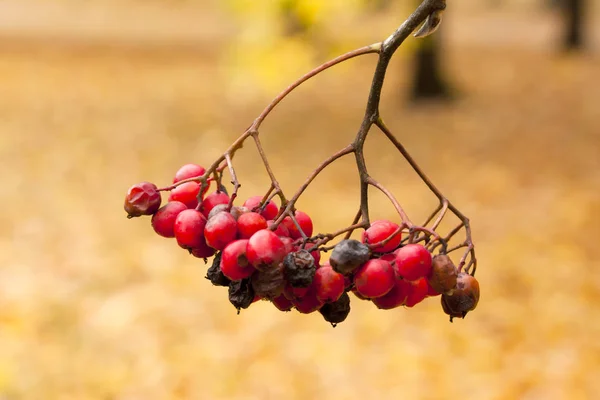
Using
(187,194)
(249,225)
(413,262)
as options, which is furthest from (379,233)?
(187,194)

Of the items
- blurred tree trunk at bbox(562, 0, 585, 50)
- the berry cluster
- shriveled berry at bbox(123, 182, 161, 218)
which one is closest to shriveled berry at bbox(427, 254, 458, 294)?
the berry cluster

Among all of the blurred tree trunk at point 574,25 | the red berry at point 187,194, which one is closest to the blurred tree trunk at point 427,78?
the blurred tree trunk at point 574,25

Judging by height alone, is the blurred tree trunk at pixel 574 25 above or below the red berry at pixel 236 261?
above

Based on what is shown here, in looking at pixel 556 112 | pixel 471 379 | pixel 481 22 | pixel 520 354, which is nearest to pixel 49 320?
pixel 471 379

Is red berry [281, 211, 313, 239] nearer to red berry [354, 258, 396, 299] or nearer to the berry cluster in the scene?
the berry cluster

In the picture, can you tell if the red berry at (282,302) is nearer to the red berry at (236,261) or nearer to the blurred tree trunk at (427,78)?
the red berry at (236,261)

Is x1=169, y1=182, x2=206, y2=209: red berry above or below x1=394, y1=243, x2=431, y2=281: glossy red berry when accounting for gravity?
above
